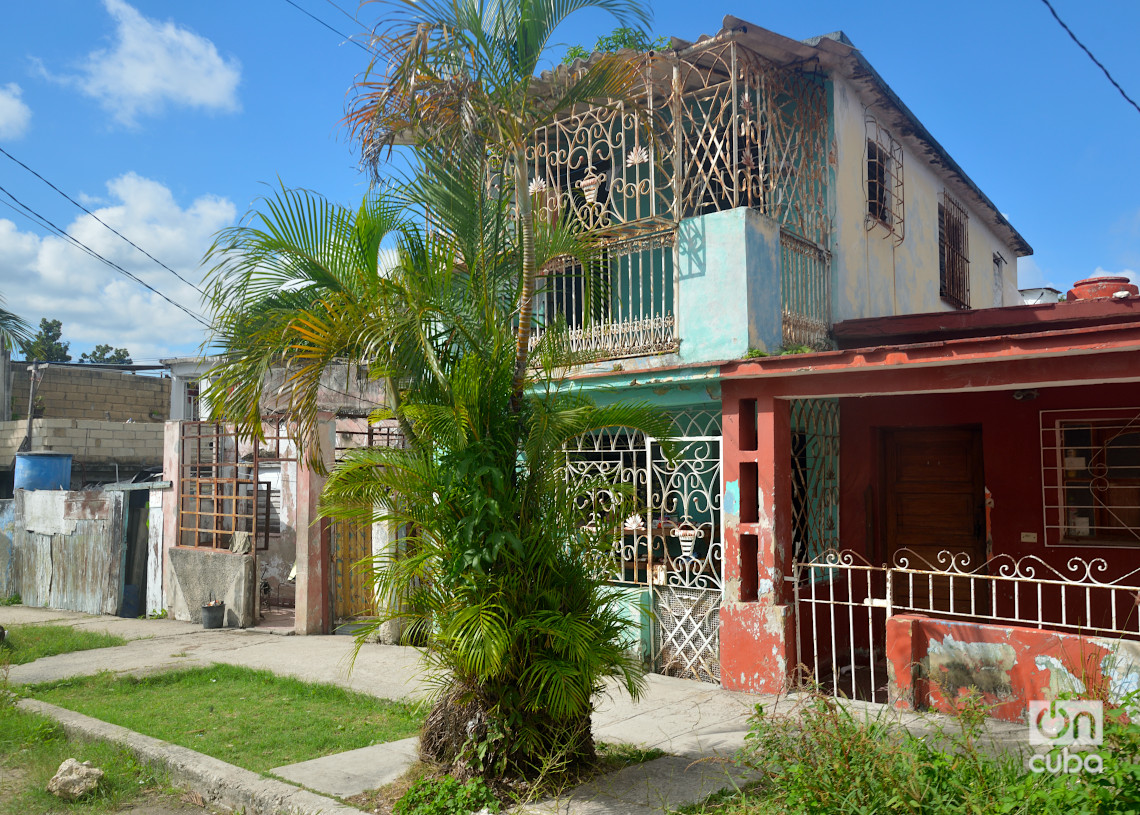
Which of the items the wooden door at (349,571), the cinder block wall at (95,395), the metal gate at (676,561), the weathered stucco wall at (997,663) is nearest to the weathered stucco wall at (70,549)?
the wooden door at (349,571)

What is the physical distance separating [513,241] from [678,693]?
4062mm

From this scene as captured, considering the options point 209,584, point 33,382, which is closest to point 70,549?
point 209,584

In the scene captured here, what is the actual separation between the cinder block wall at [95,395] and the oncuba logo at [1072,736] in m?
23.4

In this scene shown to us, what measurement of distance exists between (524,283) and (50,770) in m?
4.36

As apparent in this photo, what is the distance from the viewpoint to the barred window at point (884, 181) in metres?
10.5

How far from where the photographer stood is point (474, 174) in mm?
5207

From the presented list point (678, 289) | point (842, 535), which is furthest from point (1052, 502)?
point (678, 289)

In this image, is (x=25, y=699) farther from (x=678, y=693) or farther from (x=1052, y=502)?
(x=1052, y=502)

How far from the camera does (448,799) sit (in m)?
4.55

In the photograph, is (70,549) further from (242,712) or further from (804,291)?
(804,291)

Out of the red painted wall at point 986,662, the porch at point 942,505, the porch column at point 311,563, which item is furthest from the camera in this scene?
the porch column at point 311,563

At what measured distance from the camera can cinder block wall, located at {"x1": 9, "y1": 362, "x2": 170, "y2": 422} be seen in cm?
2173

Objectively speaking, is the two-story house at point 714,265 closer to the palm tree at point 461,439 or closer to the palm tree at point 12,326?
the palm tree at point 461,439

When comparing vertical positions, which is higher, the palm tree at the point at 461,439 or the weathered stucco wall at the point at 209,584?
the palm tree at the point at 461,439
